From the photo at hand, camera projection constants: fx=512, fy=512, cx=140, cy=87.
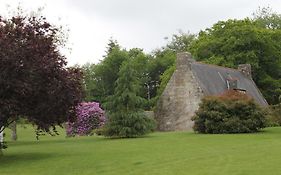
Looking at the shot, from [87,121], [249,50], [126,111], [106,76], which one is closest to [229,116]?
[126,111]

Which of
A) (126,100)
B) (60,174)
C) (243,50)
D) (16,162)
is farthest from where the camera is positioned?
(243,50)

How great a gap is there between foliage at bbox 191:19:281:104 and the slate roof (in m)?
4.30

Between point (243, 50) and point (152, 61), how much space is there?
2499cm

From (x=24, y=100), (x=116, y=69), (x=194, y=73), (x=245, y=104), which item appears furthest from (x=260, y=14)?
(x=24, y=100)

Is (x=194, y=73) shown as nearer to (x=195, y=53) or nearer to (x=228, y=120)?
(x=228, y=120)

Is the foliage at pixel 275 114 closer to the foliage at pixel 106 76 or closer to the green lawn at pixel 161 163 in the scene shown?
the green lawn at pixel 161 163

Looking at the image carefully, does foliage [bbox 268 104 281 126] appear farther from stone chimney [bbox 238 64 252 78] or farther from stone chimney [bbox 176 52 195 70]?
stone chimney [bbox 238 64 252 78]

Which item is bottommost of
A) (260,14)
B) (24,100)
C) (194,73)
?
(24,100)

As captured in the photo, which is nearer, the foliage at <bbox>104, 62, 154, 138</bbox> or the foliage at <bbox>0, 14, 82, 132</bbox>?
the foliage at <bbox>0, 14, 82, 132</bbox>

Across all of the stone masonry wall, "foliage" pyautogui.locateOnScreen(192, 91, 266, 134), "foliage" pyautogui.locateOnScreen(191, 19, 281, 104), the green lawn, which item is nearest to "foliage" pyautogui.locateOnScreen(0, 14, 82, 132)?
the green lawn

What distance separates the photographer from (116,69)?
257ft

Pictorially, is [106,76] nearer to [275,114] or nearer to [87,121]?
[87,121]

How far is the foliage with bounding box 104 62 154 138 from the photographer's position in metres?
33.8

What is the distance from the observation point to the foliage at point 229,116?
3528 centimetres
